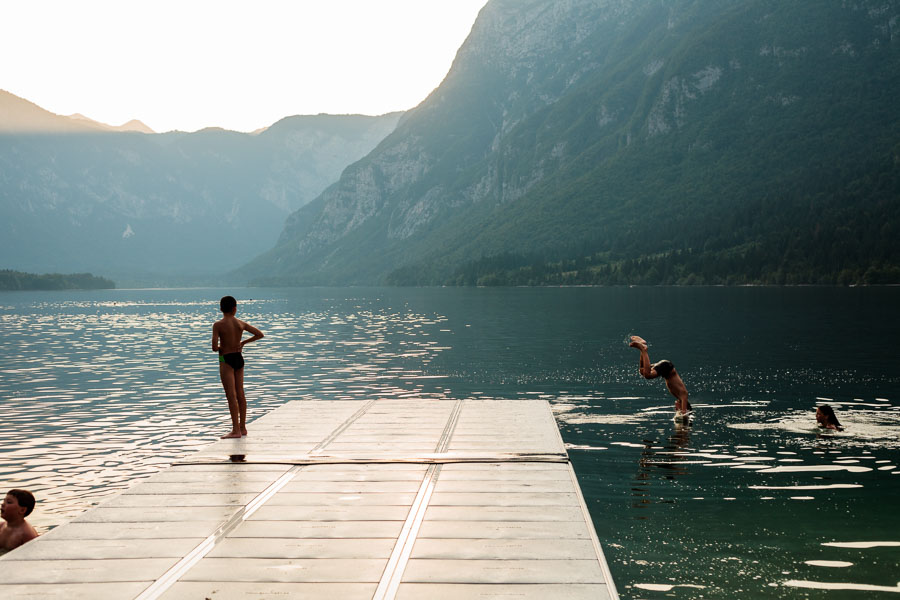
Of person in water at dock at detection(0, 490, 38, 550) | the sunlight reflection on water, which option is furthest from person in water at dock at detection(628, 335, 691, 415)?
person in water at dock at detection(0, 490, 38, 550)

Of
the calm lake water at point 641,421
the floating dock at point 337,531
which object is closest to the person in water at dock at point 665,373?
the calm lake water at point 641,421

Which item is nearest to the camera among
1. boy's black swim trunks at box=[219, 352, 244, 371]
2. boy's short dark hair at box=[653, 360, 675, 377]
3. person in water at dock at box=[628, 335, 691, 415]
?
boy's black swim trunks at box=[219, 352, 244, 371]

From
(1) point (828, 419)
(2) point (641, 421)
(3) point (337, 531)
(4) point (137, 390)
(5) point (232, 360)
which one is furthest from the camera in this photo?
(4) point (137, 390)

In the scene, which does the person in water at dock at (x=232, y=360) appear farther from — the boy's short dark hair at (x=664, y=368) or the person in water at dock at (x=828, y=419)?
the person in water at dock at (x=828, y=419)

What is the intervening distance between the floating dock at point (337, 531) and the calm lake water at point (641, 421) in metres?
2.41

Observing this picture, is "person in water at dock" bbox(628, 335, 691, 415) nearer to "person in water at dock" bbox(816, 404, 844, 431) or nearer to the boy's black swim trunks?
"person in water at dock" bbox(816, 404, 844, 431)

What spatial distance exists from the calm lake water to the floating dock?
2.41 m

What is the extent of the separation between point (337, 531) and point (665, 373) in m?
18.6

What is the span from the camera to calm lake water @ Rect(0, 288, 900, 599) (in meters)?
15.2

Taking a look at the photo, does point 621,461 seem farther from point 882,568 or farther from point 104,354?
point 104,354

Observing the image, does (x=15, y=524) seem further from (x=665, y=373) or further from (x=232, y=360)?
(x=665, y=373)

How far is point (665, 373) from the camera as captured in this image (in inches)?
1124

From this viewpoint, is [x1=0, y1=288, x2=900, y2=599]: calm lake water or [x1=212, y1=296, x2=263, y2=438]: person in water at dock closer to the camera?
[x1=0, y1=288, x2=900, y2=599]: calm lake water

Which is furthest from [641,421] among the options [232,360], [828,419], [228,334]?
[228,334]
